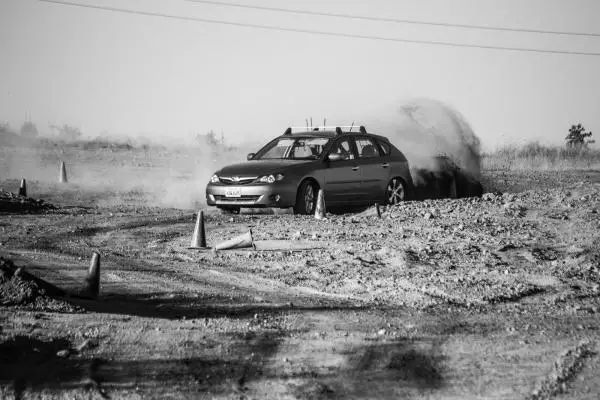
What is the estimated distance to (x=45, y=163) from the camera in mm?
42594

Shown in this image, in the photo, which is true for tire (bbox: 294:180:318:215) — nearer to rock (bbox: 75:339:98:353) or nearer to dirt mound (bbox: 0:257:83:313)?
dirt mound (bbox: 0:257:83:313)

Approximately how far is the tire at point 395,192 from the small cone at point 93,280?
36.3 feet

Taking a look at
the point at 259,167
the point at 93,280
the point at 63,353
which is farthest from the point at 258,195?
the point at 63,353

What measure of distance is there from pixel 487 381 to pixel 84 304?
14.1 feet

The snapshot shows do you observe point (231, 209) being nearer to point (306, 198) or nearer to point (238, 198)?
point (238, 198)

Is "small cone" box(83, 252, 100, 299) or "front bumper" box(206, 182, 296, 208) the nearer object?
"small cone" box(83, 252, 100, 299)

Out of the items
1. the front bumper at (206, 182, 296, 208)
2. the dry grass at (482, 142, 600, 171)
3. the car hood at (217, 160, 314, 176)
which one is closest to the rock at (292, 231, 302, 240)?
the front bumper at (206, 182, 296, 208)

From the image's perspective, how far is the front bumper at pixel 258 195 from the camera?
17.8 metres

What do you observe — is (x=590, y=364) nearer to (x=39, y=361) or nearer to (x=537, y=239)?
(x=39, y=361)

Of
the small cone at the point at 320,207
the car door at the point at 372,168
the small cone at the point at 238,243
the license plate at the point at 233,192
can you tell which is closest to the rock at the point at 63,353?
the small cone at the point at 238,243

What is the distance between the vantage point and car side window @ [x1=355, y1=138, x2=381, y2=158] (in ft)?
64.6

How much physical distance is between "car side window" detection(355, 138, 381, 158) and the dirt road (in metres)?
2.68

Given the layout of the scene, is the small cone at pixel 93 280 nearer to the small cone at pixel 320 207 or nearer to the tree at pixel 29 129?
the small cone at pixel 320 207

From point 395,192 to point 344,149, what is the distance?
1.65 m
